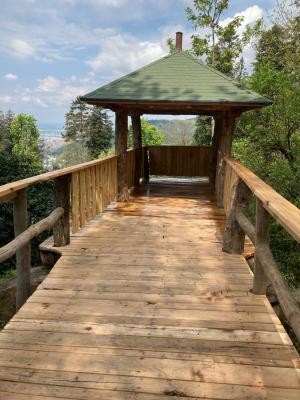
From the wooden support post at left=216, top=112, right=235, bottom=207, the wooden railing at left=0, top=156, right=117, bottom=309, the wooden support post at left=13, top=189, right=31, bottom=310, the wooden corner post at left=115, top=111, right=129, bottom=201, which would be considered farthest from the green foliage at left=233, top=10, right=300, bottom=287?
the wooden support post at left=13, top=189, right=31, bottom=310

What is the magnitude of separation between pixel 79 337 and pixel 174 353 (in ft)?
2.65

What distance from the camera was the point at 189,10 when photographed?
86.5 feet

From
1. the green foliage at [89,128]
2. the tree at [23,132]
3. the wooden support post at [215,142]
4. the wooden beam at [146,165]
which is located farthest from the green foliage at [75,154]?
the wooden support post at [215,142]

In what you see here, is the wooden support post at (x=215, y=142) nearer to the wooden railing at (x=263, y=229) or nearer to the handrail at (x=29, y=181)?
the handrail at (x=29, y=181)

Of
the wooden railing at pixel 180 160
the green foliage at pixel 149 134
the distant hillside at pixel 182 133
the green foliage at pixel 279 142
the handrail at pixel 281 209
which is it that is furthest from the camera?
the green foliage at pixel 149 134

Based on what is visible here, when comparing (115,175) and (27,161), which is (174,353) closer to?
(115,175)

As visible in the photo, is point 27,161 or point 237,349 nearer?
point 237,349

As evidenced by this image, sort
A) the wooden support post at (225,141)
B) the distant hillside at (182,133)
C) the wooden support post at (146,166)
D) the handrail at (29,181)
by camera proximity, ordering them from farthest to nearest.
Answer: the distant hillside at (182,133)
the wooden support post at (146,166)
the wooden support post at (225,141)
the handrail at (29,181)

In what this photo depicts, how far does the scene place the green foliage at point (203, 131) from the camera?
30.6 metres

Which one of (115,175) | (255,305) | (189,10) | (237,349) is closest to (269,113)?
(115,175)

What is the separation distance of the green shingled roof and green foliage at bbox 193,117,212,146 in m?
21.4

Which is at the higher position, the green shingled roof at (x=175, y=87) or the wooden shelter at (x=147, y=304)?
the green shingled roof at (x=175, y=87)

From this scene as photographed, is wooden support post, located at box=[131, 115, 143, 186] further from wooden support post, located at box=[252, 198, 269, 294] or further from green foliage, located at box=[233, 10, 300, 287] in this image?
wooden support post, located at box=[252, 198, 269, 294]

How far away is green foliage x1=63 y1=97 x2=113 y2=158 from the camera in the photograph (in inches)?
2137
